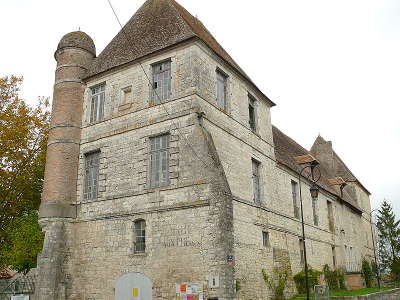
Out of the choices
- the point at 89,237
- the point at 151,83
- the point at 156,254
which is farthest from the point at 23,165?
the point at 156,254

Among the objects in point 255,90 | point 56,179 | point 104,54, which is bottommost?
point 56,179

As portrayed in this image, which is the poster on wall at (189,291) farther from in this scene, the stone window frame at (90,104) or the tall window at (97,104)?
the tall window at (97,104)

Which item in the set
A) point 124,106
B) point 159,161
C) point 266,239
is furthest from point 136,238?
point 266,239

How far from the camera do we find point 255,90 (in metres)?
18.9

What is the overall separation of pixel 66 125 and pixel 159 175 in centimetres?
519

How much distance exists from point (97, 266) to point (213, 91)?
7.73 meters

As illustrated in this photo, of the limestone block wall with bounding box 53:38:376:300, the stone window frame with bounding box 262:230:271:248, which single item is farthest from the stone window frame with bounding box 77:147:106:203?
the stone window frame with bounding box 262:230:271:248

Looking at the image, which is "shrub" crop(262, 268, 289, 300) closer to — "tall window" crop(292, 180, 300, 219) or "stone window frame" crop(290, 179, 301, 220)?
"stone window frame" crop(290, 179, 301, 220)

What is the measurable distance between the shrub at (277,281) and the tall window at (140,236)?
4768mm

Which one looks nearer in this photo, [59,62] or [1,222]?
[59,62]

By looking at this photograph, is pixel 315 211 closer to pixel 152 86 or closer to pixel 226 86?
pixel 226 86

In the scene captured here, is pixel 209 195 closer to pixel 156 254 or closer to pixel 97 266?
pixel 156 254

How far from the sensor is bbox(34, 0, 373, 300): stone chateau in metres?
13.1

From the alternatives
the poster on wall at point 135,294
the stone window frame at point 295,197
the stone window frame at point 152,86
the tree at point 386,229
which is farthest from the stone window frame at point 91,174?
the tree at point 386,229
